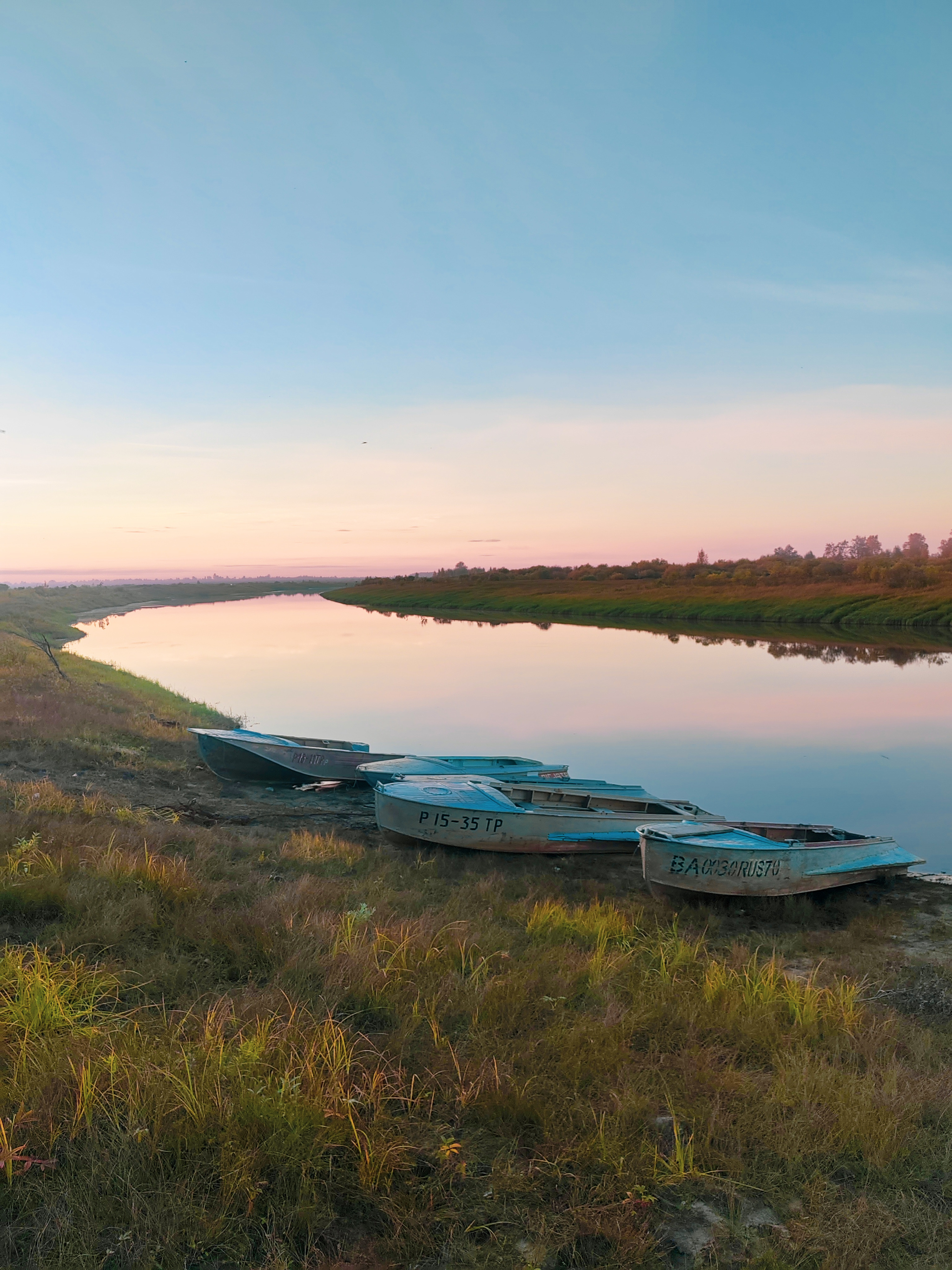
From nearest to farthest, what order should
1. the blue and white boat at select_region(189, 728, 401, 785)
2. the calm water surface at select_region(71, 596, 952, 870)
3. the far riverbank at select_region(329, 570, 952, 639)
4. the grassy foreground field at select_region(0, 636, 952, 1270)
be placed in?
the grassy foreground field at select_region(0, 636, 952, 1270) → the blue and white boat at select_region(189, 728, 401, 785) → the calm water surface at select_region(71, 596, 952, 870) → the far riverbank at select_region(329, 570, 952, 639)

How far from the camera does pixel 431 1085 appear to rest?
15.6 feet

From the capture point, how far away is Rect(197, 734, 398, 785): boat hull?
54.1ft

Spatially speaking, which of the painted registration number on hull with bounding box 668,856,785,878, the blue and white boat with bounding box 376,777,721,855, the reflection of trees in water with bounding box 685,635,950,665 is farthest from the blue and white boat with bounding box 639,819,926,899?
the reflection of trees in water with bounding box 685,635,950,665

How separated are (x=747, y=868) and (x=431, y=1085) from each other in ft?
21.5

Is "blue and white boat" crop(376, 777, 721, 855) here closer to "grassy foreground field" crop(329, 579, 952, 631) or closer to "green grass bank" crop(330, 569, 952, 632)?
"green grass bank" crop(330, 569, 952, 632)

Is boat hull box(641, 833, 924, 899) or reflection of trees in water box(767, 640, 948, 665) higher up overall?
reflection of trees in water box(767, 640, 948, 665)

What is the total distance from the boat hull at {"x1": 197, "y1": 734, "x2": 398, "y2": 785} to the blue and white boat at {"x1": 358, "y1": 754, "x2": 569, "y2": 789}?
1.76 feet

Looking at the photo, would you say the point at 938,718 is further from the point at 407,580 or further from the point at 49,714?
the point at 407,580

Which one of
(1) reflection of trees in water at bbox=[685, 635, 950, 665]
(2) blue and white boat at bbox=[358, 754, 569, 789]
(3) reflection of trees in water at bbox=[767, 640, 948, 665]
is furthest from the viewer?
(1) reflection of trees in water at bbox=[685, 635, 950, 665]

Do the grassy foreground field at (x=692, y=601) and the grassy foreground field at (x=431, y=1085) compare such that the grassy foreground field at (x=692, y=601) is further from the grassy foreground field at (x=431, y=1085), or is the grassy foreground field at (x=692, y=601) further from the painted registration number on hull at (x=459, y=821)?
the grassy foreground field at (x=431, y=1085)

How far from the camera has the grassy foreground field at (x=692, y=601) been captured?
2849 inches

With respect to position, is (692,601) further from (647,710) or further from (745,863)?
(745,863)

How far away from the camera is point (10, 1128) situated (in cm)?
389

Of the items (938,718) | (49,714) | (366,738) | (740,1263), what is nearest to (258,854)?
(740,1263)
